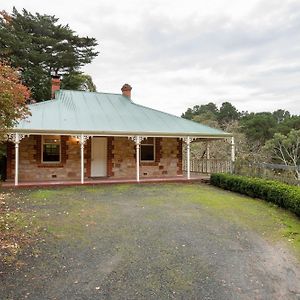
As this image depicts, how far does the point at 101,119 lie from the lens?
15266 mm

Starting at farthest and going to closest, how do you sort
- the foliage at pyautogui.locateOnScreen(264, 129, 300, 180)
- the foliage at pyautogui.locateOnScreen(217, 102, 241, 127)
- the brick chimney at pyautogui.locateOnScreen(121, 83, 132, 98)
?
the foliage at pyautogui.locateOnScreen(217, 102, 241, 127)
the foliage at pyautogui.locateOnScreen(264, 129, 300, 180)
the brick chimney at pyautogui.locateOnScreen(121, 83, 132, 98)

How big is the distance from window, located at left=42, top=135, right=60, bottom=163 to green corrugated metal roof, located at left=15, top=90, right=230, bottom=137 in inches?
44.9

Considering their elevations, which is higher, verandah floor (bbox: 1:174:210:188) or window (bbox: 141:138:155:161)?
window (bbox: 141:138:155:161)

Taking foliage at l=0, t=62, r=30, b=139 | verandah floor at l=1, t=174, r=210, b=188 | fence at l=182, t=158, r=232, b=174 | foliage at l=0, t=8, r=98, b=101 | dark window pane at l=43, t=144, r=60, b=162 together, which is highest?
foliage at l=0, t=8, r=98, b=101

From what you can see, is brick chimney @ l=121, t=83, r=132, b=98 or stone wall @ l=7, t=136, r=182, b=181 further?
brick chimney @ l=121, t=83, r=132, b=98

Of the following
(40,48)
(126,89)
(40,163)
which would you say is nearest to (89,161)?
(40,163)

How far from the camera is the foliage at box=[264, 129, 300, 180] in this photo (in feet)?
83.1

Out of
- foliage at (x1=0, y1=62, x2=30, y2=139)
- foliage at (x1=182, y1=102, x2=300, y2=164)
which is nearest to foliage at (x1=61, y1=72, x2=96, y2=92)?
foliage at (x1=182, y1=102, x2=300, y2=164)

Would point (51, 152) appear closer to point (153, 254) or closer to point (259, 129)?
point (153, 254)

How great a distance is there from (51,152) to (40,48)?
18298 millimetres

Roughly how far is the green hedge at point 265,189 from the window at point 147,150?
3.84 meters

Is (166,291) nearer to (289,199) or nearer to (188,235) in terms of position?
(188,235)

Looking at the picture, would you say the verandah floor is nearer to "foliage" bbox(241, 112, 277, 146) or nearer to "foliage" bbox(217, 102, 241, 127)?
"foliage" bbox(241, 112, 277, 146)

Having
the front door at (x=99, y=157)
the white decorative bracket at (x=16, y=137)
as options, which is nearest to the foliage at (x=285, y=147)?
the front door at (x=99, y=157)
